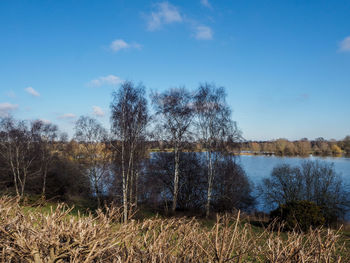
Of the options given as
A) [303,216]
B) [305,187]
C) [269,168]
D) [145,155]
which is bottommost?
[305,187]

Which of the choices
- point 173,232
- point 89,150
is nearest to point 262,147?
point 89,150

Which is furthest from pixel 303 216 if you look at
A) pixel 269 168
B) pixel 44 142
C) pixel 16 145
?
pixel 269 168

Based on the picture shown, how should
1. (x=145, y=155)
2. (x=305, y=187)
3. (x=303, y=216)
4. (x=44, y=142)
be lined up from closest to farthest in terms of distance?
(x=303, y=216) < (x=145, y=155) < (x=305, y=187) < (x=44, y=142)

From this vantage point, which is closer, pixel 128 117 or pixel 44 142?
pixel 128 117

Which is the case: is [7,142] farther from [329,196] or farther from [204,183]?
[329,196]

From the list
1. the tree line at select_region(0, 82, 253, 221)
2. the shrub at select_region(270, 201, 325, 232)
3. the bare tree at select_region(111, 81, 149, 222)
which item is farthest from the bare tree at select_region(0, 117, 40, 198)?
the shrub at select_region(270, 201, 325, 232)

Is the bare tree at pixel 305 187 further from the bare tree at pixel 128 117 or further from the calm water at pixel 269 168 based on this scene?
the bare tree at pixel 128 117

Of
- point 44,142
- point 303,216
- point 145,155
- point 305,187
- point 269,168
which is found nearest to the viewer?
point 303,216

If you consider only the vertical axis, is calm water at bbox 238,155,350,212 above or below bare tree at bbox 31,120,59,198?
below

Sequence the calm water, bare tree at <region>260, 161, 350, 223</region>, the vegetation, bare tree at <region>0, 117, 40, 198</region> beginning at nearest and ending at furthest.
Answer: the vegetation
bare tree at <region>0, 117, 40, 198</region>
bare tree at <region>260, 161, 350, 223</region>
the calm water

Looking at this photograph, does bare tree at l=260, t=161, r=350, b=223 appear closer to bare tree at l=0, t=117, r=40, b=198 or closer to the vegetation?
the vegetation

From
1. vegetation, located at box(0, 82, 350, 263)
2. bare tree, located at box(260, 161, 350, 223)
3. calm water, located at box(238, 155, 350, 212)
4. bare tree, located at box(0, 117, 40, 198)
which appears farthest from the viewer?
calm water, located at box(238, 155, 350, 212)

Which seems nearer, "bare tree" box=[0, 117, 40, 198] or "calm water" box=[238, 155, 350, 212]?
"bare tree" box=[0, 117, 40, 198]

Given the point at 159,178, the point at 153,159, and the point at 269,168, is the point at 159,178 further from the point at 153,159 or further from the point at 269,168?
the point at 269,168
